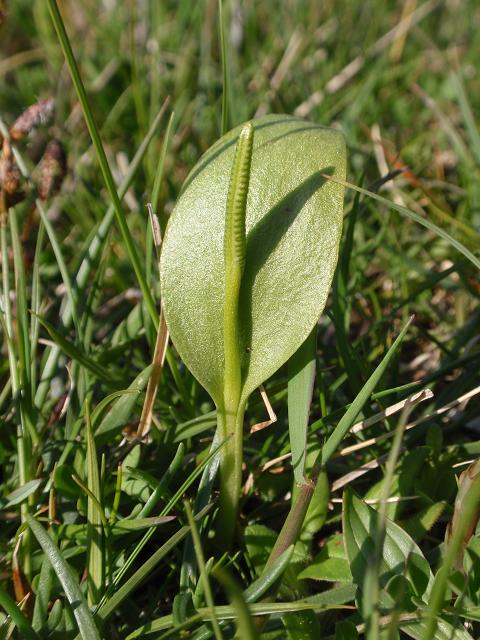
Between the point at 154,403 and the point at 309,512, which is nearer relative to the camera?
the point at 309,512

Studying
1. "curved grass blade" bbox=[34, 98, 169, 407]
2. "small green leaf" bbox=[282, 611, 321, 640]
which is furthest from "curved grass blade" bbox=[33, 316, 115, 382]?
"small green leaf" bbox=[282, 611, 321, 640]

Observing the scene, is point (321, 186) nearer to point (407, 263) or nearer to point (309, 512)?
point (309, 512)

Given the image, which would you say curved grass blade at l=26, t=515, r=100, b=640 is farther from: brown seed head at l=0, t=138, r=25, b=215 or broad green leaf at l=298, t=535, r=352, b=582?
brown seed head at l=0, t=138, r=25, b=215

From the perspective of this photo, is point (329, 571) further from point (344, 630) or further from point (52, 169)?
point (52, 169)

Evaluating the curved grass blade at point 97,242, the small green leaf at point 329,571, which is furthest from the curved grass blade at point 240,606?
the curved grass blade at point 97,242

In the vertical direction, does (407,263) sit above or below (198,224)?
below

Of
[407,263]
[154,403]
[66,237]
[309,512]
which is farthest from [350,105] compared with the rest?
[309,512]

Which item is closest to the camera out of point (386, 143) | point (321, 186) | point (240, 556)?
point (321, 186)
